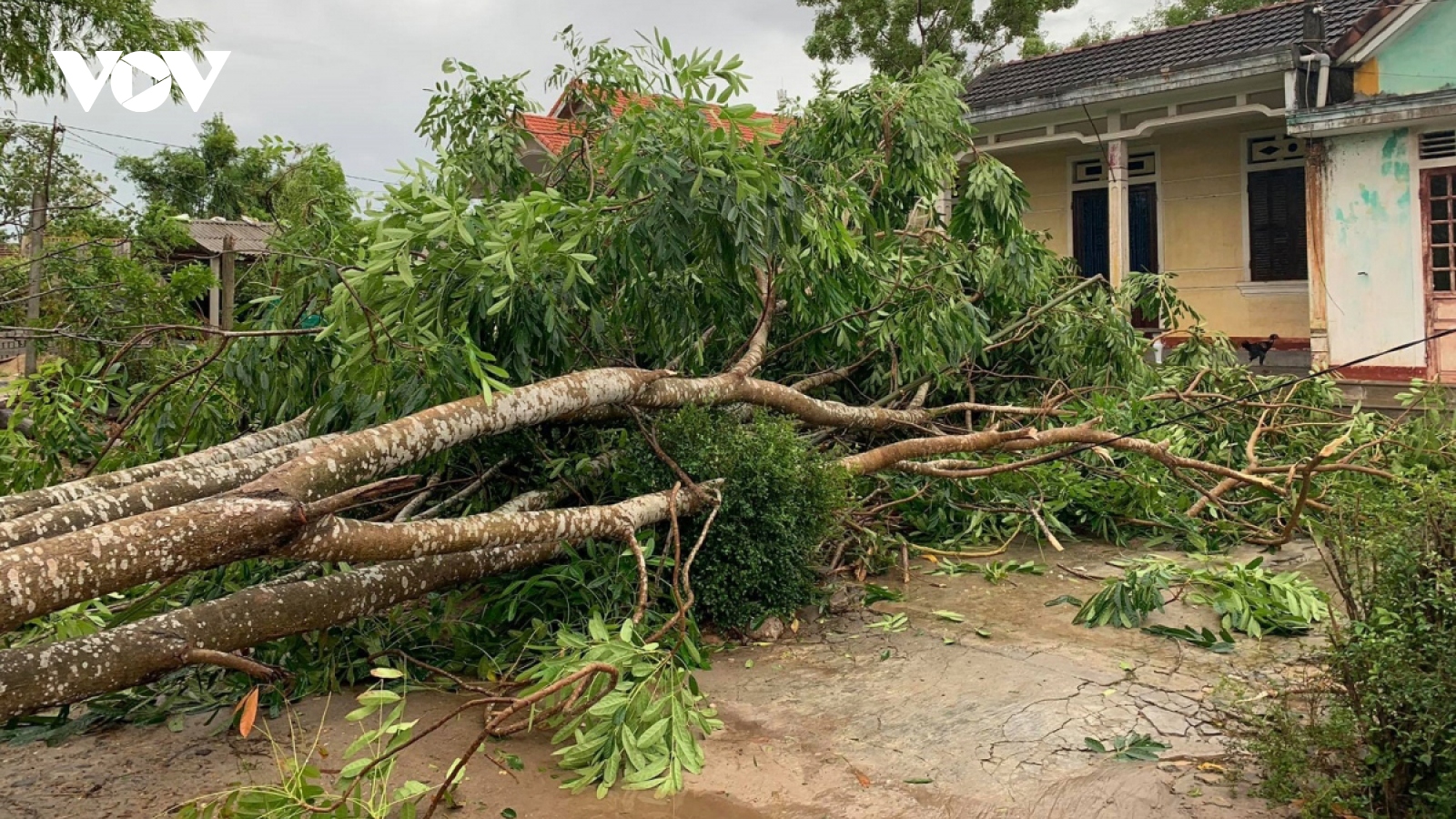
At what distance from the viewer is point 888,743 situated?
12.5 feet

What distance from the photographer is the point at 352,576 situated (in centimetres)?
402

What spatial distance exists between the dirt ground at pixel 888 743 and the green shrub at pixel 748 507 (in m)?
0.23

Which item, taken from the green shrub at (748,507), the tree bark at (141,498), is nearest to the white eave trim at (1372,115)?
the green shrub at (748,507)

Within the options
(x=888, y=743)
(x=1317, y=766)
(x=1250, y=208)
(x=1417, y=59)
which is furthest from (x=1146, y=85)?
(x=1317, y=766)

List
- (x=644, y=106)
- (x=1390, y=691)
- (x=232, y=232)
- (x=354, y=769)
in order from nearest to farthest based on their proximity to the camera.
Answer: (x=1390, y=691)
(x=354, y=769)
(x=644, y=106)
(x=232, y=232)

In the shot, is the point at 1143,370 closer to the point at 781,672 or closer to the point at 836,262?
the point at 836,262

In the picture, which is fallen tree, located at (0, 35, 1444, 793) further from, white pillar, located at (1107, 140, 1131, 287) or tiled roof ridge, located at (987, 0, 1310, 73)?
tiled roof ridge, located at (987, 0, 1310, 73)

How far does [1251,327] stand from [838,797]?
10.1 m

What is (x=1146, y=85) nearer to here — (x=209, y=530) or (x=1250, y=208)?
(x=1250, y=208)

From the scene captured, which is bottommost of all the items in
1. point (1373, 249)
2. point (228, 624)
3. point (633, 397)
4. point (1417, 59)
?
point (228, 624)

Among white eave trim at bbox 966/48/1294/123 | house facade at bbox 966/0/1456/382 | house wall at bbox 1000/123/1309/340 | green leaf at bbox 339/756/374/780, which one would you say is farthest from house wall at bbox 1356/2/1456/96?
green leaf at bbox 339/756/374/780

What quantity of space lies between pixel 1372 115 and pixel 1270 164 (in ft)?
7.37

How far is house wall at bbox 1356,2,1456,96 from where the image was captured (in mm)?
9398

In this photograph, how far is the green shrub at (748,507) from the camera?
494 centimetres
